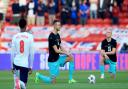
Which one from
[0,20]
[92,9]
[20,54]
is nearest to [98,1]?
[92,9]

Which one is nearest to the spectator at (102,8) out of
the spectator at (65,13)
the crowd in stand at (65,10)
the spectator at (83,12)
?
the crowd in stand at (65,10)

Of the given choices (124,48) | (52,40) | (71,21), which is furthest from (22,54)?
(71,21)

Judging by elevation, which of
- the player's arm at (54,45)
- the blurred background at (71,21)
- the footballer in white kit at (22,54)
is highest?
the footballer in white kit at (22,54)

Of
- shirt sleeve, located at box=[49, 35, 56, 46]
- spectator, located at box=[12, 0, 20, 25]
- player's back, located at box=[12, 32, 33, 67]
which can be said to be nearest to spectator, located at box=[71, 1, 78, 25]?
spectator, located at box=[12, 0, 20, 25]

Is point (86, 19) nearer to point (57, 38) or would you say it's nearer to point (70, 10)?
point (70, 10)

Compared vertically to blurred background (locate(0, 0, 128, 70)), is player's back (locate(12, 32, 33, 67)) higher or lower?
higher

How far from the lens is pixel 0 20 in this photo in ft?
113

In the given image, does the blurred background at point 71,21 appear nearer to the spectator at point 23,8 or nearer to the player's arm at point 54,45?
the spectator at point 23,8

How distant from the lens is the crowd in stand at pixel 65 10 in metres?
34.7

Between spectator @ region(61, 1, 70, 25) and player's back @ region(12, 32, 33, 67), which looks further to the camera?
spectator @ region(61, 1, 70, 25)

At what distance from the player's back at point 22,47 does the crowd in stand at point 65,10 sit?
18.9 metres

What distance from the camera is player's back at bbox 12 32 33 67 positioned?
15383 millimetres

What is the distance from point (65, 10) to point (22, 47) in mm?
19547

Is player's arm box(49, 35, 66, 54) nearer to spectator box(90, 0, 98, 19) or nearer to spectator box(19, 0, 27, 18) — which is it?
spectator box(19, 0, 27, 18)
